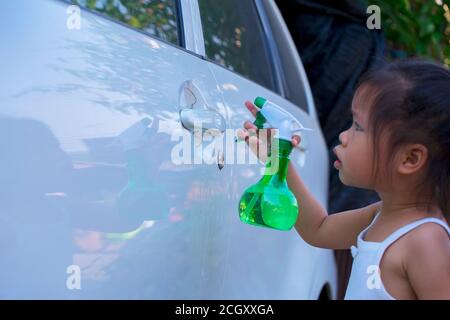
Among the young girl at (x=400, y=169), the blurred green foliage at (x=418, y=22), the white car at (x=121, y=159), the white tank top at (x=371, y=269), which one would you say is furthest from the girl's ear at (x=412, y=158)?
the blurred green foliage at (x=418, y=22)

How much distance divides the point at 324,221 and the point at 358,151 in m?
0.36

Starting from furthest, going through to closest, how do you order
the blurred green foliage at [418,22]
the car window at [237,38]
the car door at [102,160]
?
the blurred green foliage at [418,22], the car window at [237,38], the car door at [102,160]

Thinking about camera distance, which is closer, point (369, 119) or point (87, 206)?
point (87, 206)

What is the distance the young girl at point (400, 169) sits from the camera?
69.6 inches

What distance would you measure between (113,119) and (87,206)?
0.21 m

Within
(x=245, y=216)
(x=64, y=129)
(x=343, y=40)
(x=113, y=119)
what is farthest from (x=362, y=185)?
(x=343, y=40)

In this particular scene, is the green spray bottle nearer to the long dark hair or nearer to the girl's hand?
the girl's hand

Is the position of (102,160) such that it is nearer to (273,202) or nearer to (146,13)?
(273,202)

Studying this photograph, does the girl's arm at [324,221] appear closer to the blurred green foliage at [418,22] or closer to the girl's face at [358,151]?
the girl's face at [358,151]

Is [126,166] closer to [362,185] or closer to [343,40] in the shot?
[362,185]

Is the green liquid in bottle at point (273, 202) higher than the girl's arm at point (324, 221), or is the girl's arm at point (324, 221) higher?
the green liquid in bottle at point (273, 202)

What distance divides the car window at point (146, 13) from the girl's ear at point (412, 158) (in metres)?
0.73

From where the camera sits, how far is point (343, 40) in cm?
594

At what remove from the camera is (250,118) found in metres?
2.36
